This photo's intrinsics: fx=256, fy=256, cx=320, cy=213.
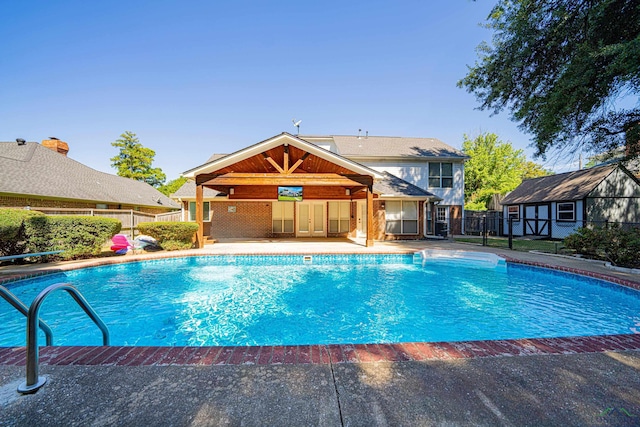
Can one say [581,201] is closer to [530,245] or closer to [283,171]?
[530,245]

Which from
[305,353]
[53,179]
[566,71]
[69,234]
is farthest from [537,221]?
[53,179]

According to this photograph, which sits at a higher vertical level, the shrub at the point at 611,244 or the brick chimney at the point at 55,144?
the brick chimney at the point at 55,144

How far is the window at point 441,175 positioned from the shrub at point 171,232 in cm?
1589

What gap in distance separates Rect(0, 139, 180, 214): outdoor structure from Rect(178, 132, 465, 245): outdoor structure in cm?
567

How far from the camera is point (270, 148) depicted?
10.6 m

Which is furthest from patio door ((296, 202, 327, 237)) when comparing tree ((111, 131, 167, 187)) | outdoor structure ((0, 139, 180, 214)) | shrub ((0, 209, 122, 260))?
tree ((111, 131, 167, 187))

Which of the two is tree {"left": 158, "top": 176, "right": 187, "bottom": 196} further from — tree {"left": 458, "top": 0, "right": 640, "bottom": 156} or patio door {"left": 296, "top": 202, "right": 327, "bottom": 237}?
tree {"left": 458, "top": 0, "right": 640, "bottom": 156}

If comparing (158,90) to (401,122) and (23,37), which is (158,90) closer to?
(23,37)

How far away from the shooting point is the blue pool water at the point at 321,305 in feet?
13.9

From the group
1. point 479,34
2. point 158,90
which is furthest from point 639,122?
point 158,90

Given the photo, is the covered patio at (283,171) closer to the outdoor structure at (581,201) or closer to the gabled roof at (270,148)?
the gabled roof at (270,148)

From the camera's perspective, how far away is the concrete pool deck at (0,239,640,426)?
5.40ft

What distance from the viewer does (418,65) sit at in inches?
564

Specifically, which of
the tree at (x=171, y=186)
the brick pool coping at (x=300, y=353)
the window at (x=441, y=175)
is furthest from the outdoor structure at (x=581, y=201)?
the tree at (x=171, y=186)
